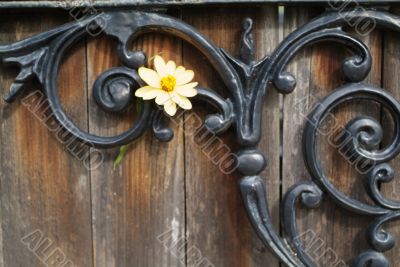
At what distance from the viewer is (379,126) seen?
3.20ft

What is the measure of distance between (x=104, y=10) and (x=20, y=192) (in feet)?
1.24

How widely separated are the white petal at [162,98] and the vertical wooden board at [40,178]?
159 mm

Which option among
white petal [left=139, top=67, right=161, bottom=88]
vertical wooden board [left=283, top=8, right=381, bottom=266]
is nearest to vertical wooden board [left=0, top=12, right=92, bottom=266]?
white petal [left=139, top=67, right=161, bottom=88]

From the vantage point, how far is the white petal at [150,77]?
0.95m

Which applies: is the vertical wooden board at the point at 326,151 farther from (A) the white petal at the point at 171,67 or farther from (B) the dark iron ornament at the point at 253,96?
(A) the white petal at the point at 171,67

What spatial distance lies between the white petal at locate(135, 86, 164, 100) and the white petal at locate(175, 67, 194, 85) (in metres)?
0.04

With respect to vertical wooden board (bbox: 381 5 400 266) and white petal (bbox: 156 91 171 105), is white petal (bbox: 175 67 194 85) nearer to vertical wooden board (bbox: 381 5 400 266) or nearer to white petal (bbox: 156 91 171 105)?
white petal (bbox: 156 91 171 105)

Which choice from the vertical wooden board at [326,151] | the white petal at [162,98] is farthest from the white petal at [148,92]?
the vertical wooden board at [326,151]

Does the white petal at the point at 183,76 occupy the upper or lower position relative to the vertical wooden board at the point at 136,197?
upper

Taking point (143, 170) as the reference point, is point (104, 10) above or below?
above

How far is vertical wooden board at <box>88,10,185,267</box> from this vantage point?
1.02 m

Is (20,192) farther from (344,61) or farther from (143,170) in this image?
(344,61)

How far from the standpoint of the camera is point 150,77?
955 mm

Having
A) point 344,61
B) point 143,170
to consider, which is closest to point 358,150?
point 344,61
